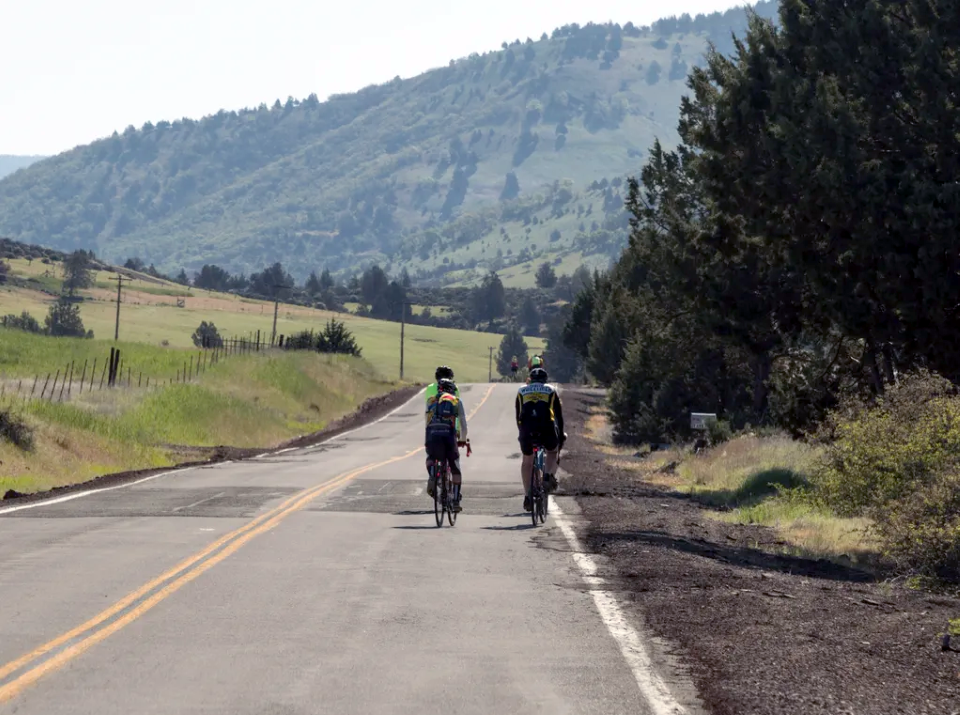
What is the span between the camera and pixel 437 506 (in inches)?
733

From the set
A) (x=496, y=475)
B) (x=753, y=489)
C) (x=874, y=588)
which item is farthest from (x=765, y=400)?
(x=874, y=588)

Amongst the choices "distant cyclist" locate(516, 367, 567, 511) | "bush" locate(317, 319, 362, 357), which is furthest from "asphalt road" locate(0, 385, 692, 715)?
"bush" locate(317, 319, 362, 357)

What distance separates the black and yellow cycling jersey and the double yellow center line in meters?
3.72

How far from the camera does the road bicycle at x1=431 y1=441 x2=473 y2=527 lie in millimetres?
18625

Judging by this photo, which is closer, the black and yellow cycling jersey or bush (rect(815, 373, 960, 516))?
bush (rect(815, 373, 960, 516))

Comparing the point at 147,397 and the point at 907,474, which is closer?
the point at 907,474

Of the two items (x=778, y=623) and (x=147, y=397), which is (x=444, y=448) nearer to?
(x=778, y=623)

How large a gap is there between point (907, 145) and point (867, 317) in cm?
291

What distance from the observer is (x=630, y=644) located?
988 cm

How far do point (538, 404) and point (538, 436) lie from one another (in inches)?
18.0

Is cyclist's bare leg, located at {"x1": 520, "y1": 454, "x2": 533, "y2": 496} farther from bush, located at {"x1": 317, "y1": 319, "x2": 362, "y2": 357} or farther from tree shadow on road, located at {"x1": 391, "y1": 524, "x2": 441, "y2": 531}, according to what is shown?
bush, located at {"x1": 317, "y1": 319, "x2": 362, "y2": 357}

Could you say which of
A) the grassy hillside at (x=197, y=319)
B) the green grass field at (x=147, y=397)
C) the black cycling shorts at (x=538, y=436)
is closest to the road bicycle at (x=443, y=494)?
the black cycling shorts at (x=538, y=436)

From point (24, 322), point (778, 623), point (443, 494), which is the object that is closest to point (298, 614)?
point (778, 623)

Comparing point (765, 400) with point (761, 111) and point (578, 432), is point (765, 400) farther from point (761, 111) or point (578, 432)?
point (761, 111)
